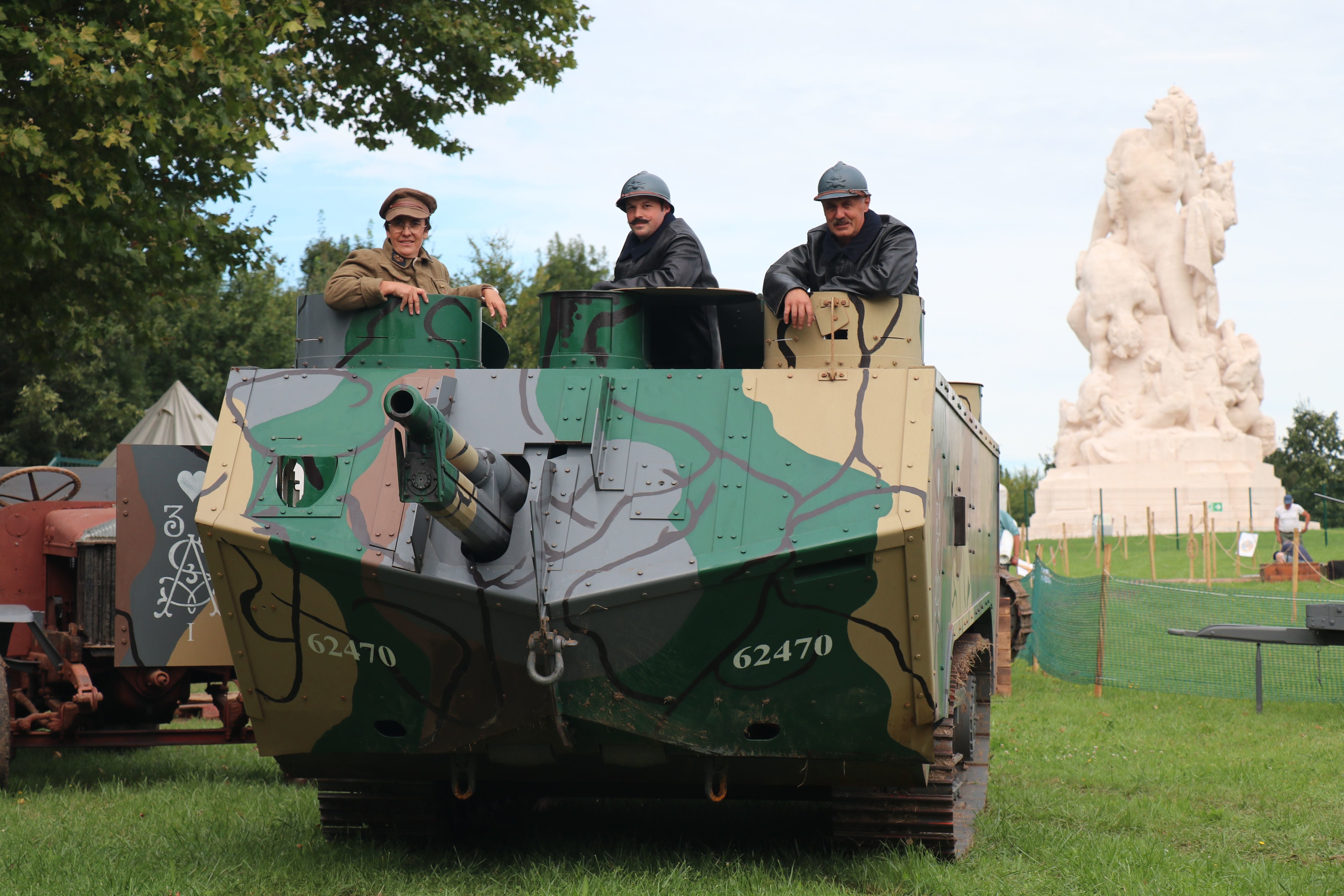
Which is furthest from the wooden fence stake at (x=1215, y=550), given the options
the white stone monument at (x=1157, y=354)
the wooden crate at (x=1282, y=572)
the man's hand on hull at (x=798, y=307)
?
the man's hand on hull at (x=798, y=307)

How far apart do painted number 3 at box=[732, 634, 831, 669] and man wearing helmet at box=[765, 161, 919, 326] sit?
158 centimetres

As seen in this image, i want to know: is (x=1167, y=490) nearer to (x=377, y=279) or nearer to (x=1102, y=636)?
(x=1102, y=636)

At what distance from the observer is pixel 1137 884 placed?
5.83 m

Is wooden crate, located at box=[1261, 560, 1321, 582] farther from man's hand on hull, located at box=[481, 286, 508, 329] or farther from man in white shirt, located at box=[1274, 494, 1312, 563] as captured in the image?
man's hand on hull, located at box=[481, 286, 508, 329]

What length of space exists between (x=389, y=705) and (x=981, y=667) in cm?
447

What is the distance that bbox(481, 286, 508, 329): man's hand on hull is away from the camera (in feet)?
21.1

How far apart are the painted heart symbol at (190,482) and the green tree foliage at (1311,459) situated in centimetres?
4367

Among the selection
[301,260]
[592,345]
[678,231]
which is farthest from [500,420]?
[301,260]

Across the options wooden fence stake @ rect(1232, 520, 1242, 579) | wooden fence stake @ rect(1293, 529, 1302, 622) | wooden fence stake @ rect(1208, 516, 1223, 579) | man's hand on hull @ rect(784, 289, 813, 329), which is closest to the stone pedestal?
wooden fence stake @ rect(1232, 520, 1242, 579)

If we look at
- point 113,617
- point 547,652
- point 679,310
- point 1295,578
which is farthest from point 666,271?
point 1295,578

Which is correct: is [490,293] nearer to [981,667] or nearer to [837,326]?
[837,326]

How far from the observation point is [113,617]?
8812mm

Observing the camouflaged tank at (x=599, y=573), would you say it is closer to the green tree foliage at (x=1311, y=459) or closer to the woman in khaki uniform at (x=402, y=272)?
the woman in khaki uniform at (x=402, y=272)

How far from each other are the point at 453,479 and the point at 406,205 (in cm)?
246
